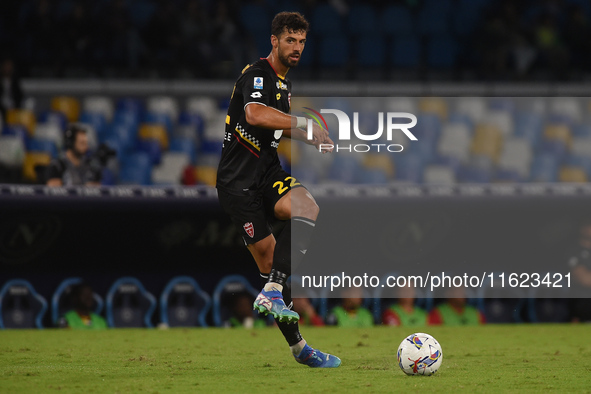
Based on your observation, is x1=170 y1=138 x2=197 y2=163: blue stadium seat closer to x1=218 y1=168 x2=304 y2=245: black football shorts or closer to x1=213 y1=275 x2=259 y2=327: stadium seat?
x1=213 y1=275 x2=259 y2=327: stadium seat

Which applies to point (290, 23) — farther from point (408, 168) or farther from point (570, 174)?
point (570, 174)

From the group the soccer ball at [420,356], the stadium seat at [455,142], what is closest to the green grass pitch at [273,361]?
the soccer ball at [420,356]

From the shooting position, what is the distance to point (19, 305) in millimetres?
9383

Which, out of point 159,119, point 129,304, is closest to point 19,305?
point 129,304

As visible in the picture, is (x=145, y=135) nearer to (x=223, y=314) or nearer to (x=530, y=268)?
(x=223, y=314)

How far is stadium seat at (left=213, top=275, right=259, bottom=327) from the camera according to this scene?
32.1 feet

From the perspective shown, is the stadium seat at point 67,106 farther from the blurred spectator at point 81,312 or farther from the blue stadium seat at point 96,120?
the blurred spectator at point 81,312

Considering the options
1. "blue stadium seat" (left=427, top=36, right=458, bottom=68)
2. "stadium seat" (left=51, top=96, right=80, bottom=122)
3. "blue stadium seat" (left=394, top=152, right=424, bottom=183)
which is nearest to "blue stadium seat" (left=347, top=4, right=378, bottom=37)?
"blue stadium seat" (left=427, top=36, right=458, bottom=68)

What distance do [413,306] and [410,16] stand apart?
266 inches

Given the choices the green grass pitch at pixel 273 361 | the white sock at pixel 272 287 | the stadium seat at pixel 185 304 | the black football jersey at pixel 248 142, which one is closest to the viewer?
the green grass pitch at pixel 273 361

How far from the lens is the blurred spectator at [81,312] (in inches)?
374

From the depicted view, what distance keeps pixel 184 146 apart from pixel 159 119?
74 centimetres

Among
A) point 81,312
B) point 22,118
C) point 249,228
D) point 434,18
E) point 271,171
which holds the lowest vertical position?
point 81,312

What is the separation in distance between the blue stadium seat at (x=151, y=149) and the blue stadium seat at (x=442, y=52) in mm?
5011
